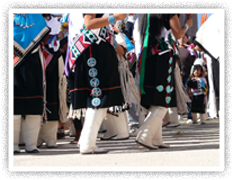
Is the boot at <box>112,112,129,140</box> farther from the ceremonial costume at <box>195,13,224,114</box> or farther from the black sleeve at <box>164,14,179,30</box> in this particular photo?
the black sleeve at <box>164,14,179,30</box>

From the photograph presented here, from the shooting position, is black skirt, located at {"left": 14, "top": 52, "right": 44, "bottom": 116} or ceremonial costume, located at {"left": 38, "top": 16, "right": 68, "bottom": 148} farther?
ceremonial costume, located at {"left": 38, "top": 16, "right": 68, "bottom": 148}

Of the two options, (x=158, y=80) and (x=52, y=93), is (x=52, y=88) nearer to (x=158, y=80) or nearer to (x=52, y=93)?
(x=52, y=93)

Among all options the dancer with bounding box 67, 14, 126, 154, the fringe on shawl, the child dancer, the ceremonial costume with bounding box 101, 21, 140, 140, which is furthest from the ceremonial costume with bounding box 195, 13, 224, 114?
the child dancer

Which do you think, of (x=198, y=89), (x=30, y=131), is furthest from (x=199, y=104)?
(x=30, y=131)

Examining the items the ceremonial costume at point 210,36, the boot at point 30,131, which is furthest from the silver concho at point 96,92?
the ceremonial costume at point 210,36

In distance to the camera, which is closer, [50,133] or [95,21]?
[95,21]

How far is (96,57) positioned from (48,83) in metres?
1.06

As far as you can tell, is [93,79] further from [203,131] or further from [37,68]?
[203,131]

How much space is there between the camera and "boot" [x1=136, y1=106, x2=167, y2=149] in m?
4.38

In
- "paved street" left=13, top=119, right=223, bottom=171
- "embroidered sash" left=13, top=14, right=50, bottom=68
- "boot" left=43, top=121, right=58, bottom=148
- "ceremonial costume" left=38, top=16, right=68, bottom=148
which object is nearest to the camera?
"paved street" left=13, top=119, right=223, bottom=171

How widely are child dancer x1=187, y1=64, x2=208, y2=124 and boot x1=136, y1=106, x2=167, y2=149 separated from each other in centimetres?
365

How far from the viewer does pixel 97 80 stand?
4.17m

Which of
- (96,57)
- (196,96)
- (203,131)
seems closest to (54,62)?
(96,57)

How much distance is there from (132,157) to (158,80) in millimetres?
828
